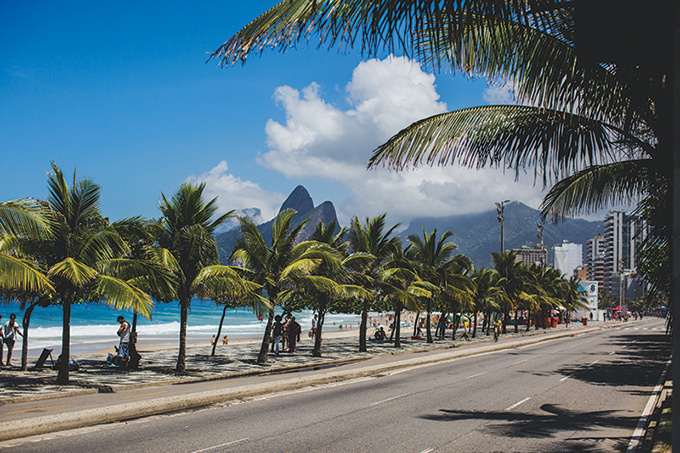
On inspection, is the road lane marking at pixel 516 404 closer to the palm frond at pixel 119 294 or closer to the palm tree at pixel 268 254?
the palm frond at pixel 119 294

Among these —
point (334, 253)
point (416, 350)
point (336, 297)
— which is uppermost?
point (334, 253)

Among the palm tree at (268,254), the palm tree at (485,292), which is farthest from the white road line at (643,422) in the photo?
the palm tree at (485,292)

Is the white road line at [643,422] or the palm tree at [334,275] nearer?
the white road line at [643,422]

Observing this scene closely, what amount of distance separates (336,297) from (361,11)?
22.8 meters

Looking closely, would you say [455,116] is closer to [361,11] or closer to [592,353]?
[361,11]

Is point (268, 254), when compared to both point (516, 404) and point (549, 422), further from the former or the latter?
A: point (549, 422)

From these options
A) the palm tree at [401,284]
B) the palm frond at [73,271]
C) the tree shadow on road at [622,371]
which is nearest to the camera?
the palm frond at [73,271]

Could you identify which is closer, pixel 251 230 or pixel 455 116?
pixel 455 116

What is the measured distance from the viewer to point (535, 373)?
19.8 metres

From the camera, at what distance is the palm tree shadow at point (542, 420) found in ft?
33.0

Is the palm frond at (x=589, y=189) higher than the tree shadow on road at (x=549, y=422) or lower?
higher

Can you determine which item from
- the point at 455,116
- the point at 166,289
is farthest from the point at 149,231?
the point at 455,116

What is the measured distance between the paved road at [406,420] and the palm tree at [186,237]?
19.7ft

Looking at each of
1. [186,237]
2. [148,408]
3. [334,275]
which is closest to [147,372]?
[186,237]
